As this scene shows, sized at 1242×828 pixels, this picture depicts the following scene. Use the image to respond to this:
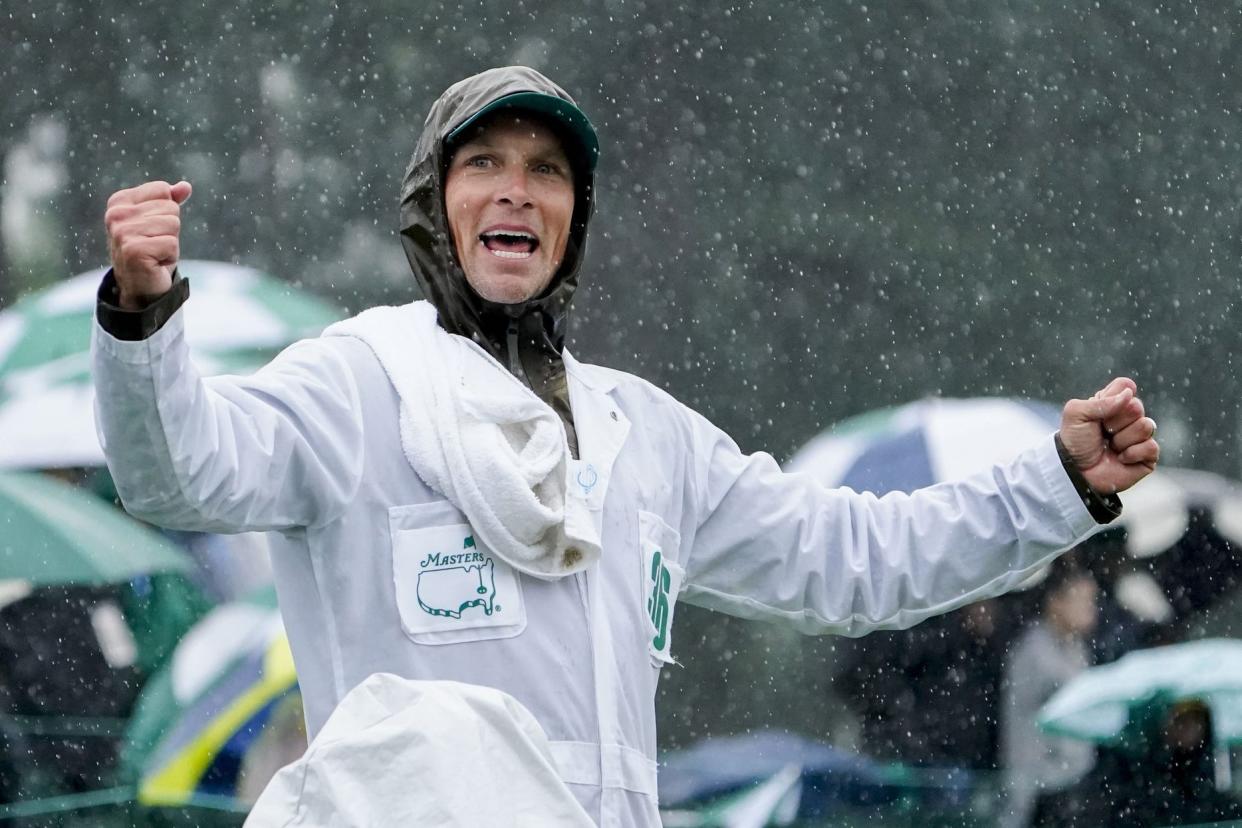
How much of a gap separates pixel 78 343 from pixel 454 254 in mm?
2656

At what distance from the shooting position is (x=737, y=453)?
2.17 meters

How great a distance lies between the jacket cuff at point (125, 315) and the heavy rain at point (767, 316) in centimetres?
274

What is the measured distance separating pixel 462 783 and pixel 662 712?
322cm

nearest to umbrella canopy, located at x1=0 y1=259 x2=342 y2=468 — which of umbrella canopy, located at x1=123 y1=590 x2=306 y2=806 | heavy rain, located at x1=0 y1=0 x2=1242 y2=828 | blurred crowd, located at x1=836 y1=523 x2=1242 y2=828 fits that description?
heavy rain, located at x1=0 y1=0 x2=1242 y2=828

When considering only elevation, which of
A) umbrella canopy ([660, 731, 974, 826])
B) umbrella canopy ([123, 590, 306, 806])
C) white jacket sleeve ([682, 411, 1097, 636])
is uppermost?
white jacket sleeve ([682, 411, 1097, 636])

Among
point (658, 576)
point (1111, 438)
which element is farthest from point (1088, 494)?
point (658, 576)

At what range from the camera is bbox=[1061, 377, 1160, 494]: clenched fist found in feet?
6.75

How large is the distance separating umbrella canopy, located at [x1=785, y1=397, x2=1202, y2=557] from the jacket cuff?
3006 mm

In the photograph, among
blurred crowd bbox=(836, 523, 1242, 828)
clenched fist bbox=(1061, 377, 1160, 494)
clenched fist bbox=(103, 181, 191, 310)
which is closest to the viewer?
clenched fist bbox=(103, 181, 191, 310)

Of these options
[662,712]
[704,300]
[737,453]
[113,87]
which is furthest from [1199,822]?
[113,87]

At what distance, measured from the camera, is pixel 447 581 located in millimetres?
1750

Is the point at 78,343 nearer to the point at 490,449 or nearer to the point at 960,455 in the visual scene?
the point at 960,455

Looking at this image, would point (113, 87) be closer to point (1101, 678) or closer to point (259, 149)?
point (259, 149)

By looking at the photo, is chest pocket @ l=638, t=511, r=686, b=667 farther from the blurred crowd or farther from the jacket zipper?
the blurred crowd
